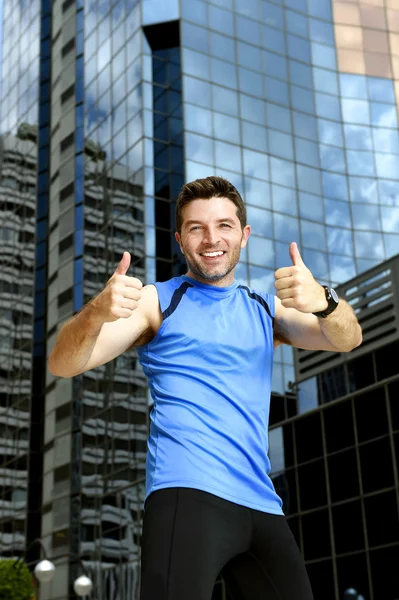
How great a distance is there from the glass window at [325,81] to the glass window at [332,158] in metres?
3.14

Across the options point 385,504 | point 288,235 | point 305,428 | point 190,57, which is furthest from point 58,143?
point 385,504

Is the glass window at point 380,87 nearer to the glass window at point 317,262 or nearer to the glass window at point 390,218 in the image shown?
the glass window at point 390,218

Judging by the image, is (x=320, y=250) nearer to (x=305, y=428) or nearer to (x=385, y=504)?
(x=305, y=428)

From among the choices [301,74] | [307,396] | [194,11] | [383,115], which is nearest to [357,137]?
[383,115]

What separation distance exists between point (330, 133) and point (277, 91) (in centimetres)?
329

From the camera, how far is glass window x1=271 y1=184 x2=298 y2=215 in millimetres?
40019

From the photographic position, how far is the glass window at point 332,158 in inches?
1673

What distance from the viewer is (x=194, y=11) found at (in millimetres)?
40938

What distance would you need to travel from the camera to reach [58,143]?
51.0 m

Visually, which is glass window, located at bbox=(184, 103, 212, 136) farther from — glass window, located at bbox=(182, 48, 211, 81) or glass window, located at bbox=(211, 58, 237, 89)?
glass window, located at bbox=(211, 58, 237, 89)

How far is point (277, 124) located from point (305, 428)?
17016 millimetres

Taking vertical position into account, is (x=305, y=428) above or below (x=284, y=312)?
above

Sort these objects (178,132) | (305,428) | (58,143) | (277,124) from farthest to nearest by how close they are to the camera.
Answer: (58,143) → (277,124) → (178,132) → (305,428)

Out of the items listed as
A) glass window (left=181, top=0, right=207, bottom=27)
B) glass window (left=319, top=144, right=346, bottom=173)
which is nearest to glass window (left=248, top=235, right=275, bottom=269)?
glass window (left=319, top=144, right=346, bottom=173)
